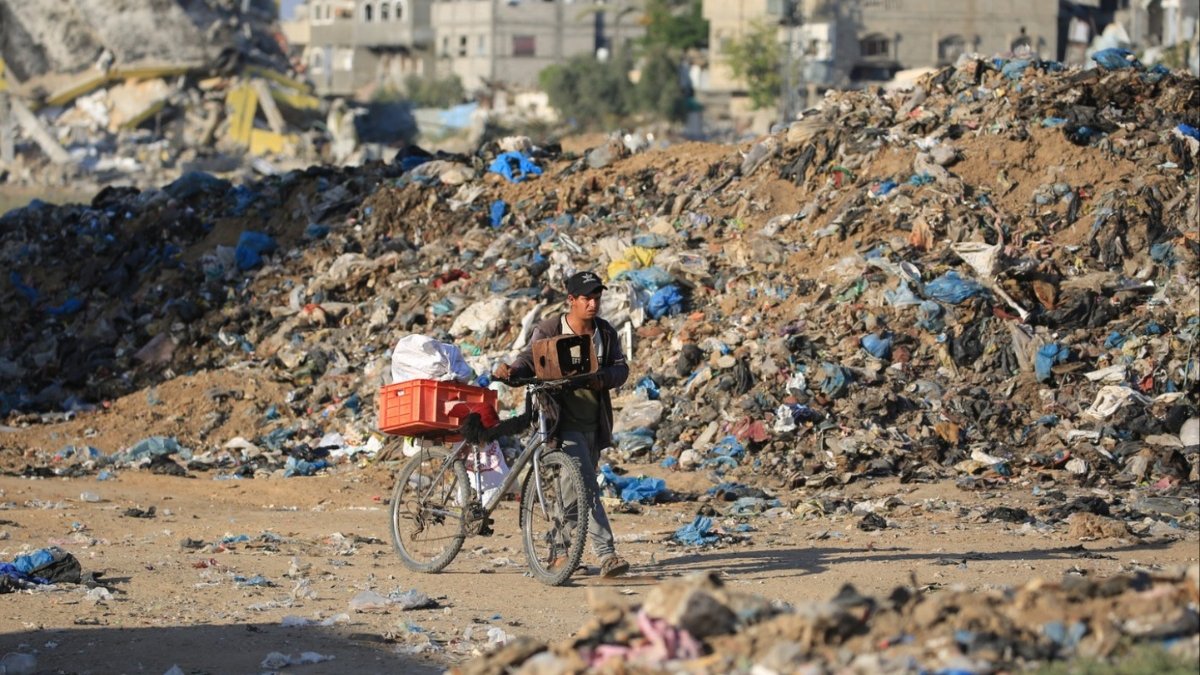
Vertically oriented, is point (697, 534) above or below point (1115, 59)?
below

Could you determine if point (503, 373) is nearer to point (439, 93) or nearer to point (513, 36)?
point (439, 93)

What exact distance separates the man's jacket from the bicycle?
0.09 meters

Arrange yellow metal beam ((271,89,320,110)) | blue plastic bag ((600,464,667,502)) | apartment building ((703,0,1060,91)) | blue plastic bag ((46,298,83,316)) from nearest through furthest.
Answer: blue plastic bag ((600,464,667,502))
blue plastic bag ((46,298,83,316))
apartment building ((703,0,1060,91))
yellow metal beam ((271,89,320,110))

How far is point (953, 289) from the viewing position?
11617mm

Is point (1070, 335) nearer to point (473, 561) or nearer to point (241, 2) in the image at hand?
point (473, 561)

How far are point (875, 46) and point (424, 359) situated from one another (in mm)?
49423

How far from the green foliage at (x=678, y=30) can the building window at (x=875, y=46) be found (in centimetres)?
1045

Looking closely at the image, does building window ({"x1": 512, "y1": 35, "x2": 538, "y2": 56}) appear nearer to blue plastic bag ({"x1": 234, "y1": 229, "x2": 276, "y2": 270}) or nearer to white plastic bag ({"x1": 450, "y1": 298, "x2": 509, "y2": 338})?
blue plastic bag ({"x1": 234, "y1": 229, "x2": 276, "y2": 270})

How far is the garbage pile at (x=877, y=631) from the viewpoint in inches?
156

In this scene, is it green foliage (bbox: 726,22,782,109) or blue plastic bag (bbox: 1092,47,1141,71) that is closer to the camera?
blue plastic bag (bbox: 1092,47,1141,71)

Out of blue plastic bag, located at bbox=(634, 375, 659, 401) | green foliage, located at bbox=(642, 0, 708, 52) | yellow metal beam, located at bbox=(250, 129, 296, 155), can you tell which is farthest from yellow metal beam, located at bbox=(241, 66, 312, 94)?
blue plastic bag, located at bbox=(634, 375, 659, 401)

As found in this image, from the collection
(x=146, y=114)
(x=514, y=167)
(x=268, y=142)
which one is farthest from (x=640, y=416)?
(x=146, y=114)

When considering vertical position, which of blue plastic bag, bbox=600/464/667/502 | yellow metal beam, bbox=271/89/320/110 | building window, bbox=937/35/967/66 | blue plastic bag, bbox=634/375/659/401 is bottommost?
blue plastic bag, bbox=600/464/667/502

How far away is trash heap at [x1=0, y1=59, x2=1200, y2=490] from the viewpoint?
1095 centimetres
